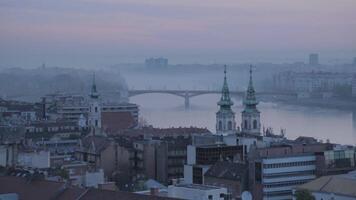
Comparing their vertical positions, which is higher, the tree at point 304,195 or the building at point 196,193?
the building at point 196,193

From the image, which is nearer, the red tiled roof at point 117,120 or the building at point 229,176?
the building at point 229,176

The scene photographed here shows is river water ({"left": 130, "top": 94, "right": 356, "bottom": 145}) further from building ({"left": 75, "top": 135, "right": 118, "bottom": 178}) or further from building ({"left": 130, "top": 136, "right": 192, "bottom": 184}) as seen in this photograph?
building ({"left": 75, "top": 135, "right": 118, "bottom": 178})

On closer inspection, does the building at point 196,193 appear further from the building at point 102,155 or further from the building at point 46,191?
the building at point 102,155

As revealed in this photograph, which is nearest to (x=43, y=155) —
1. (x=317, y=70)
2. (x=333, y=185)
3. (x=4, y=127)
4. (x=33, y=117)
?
(x=333, y=185)

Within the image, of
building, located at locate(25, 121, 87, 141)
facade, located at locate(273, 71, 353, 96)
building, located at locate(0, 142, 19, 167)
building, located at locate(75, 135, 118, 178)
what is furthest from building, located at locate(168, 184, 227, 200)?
facade, located at locate(273, 71, 353, 96)

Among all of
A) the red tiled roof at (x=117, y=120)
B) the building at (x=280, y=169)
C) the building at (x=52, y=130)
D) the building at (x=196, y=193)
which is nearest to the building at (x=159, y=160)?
the building at (x=280, y=169)

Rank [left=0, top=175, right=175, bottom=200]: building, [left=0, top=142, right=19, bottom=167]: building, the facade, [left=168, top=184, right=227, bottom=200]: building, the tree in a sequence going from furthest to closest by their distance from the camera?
the facade, [left=0, top=142, right=19, bottom=167]: building, the tree, [left=168, top=184, right=227, bottom=200]: building, [left=0, top=175, right=175, bottom=200]: building
